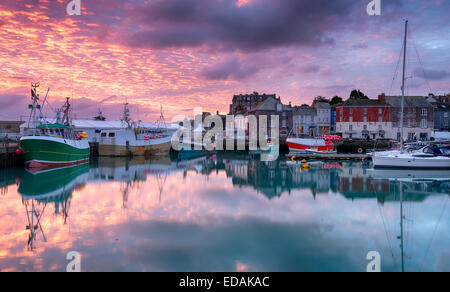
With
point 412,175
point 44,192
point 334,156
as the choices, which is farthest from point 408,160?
point 44,192

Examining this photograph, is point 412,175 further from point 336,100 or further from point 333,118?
point 336,100

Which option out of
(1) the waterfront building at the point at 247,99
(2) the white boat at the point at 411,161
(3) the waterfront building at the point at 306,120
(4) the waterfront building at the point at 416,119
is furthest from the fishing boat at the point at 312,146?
(1) the waterfront building at the point at 247,99

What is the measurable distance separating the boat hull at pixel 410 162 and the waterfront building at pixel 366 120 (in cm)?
3112

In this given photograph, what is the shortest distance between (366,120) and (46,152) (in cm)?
5546

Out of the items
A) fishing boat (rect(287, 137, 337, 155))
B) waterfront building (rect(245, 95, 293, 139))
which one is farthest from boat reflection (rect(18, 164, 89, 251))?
waterfront building (rect(245, 95, 293, 139))

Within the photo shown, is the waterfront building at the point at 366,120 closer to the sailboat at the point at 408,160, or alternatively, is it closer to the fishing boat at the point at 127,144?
the sailboat at the point at 408,160

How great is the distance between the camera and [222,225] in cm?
1266

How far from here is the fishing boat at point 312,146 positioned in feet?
146

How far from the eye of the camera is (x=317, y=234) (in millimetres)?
11477

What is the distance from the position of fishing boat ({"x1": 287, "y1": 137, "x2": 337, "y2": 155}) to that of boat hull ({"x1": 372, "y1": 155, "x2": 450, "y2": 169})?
13545 millimetres
